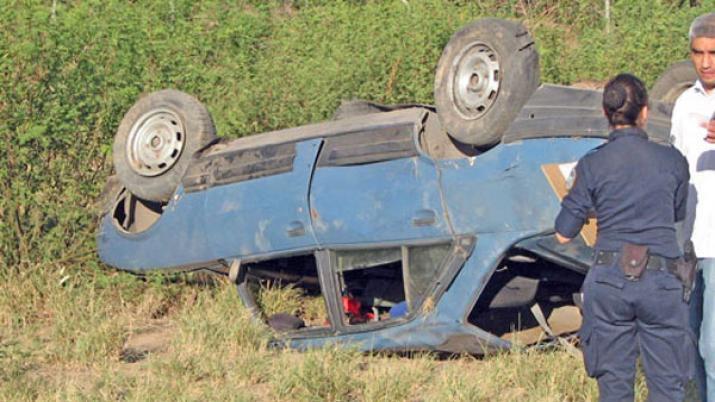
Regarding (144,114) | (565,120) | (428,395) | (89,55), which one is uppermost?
(89,55)

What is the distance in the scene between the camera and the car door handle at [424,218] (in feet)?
22.4

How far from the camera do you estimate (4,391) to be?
6344 mm

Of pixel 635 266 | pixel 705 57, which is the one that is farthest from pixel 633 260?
pixel 705 57

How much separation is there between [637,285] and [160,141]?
4.41m

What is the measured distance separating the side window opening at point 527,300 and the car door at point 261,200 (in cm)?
110

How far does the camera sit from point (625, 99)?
485 centimetres

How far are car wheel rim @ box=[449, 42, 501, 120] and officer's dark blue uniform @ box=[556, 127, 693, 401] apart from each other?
6.73 feet

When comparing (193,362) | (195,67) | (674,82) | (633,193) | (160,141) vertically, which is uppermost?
(195,67)

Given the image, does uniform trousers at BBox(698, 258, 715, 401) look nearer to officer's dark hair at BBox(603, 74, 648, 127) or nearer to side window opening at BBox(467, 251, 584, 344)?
officer's dark hair at BBox(603, 74, 648, 127)

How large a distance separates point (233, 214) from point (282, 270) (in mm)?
724

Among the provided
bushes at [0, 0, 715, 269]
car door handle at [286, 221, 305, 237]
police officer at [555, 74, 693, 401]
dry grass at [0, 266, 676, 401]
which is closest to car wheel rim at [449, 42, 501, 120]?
car door handle at [286, 221, 305, 237]

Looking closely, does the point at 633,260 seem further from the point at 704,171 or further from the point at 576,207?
the point at 704,171

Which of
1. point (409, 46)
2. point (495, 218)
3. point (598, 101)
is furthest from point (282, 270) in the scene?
point (409, 46)

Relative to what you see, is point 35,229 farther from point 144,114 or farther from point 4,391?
point 4,391
